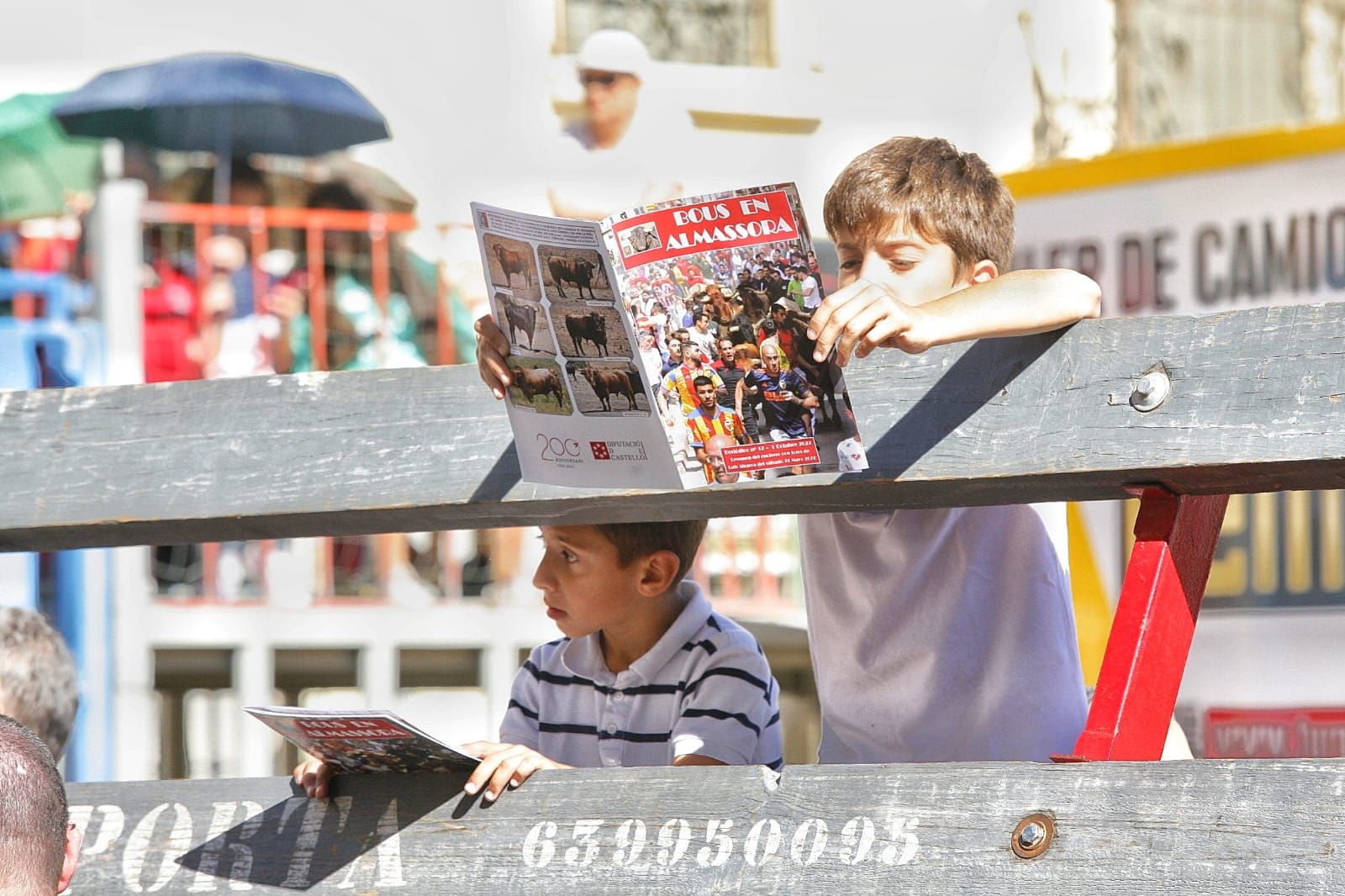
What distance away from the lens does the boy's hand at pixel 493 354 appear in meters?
1.34

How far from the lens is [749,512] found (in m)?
1.38

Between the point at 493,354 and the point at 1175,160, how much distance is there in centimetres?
432

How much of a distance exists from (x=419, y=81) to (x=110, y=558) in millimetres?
4213

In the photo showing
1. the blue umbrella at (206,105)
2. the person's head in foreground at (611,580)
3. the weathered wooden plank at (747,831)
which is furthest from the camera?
the blue umbrella at (206,105)

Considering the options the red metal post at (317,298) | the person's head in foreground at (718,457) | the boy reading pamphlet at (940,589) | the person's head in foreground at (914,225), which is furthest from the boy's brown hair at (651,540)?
the red metal post at (317,298)

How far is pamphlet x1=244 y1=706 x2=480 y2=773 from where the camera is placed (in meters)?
1.37

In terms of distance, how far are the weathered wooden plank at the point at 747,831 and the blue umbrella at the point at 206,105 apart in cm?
622

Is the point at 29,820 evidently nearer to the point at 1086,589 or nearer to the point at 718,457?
the point at 718,457

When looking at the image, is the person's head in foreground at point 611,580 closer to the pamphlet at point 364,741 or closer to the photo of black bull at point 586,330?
the pamphlet at point 364,741

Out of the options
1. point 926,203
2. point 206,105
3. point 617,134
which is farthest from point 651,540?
point 617,134

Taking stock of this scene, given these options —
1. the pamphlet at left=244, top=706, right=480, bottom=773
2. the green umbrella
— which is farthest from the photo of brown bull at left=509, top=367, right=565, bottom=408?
the green umbrella

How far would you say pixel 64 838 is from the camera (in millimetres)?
1304

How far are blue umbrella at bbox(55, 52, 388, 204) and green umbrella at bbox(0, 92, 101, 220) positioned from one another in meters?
0.13

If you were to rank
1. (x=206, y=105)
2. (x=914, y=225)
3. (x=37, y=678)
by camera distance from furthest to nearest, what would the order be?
(x=206, y=105) < (x=37, y=678) < (x=914, y=225)
